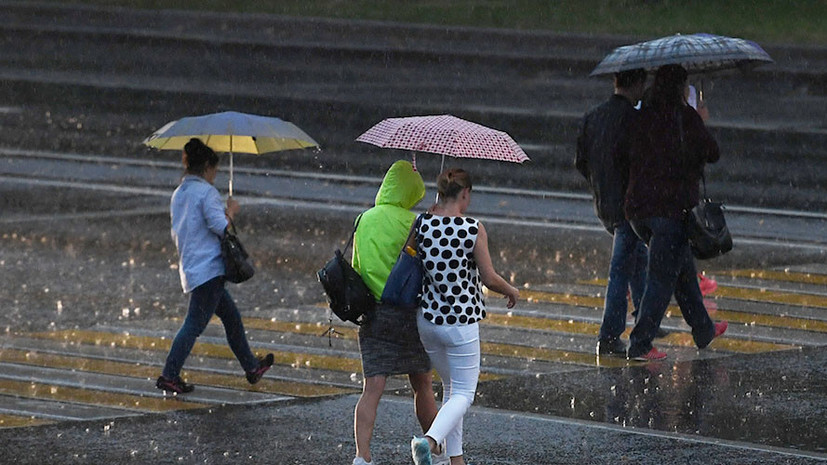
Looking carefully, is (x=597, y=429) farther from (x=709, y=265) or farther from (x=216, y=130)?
(x=709, y=265)

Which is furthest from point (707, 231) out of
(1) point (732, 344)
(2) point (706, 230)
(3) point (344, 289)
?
(3) point (344, 289)

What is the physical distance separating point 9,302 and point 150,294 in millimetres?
955


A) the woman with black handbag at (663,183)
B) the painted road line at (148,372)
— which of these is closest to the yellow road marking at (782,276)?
the woman with black handbag at (663,183)

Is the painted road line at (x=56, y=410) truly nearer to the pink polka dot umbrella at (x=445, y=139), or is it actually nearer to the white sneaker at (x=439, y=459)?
the white sneaker at (x=439, y=459)

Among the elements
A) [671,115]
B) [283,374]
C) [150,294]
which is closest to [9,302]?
[150,294]

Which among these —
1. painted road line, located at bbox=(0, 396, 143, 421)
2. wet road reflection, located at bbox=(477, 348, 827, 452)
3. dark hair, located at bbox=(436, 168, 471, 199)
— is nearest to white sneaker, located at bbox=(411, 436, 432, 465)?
dark hair, located at bbox=(436, 168, 471, 199)

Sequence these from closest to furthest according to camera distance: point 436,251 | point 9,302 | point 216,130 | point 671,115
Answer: point 436,251
point 216,130
point 671,115
point 9,302

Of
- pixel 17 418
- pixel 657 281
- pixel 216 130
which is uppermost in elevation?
pixel 216 130

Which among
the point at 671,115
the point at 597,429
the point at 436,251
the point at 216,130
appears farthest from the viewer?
the point at 671,115

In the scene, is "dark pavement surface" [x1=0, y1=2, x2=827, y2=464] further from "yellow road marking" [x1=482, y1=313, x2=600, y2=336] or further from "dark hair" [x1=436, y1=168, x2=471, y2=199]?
"dark hair" [x1=436, y1=168, x2=471, y2=199]

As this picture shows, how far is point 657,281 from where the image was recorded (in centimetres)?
1012

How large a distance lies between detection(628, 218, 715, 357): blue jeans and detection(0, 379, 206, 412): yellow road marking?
8.52 ft

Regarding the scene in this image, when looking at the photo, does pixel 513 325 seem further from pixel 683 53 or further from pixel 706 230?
pixel 683 53

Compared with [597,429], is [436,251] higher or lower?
higher
